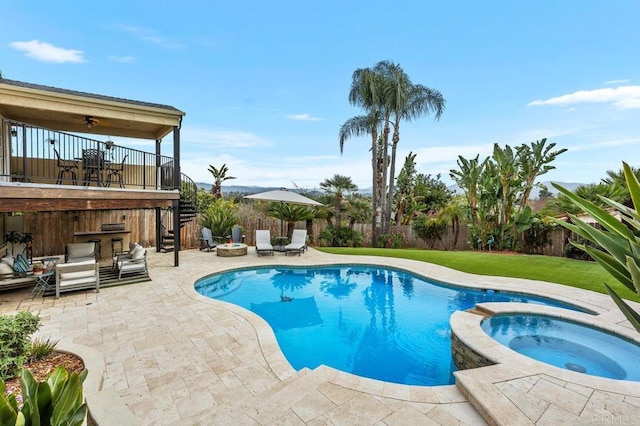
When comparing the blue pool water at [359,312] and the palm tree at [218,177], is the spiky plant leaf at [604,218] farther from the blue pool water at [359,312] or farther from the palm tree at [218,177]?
the palm tree at [218,177]

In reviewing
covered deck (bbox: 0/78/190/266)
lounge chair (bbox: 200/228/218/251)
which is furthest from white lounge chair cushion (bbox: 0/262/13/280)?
lounge chair (bbox: 200/228/218/251)

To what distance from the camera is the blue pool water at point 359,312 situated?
18.6ft

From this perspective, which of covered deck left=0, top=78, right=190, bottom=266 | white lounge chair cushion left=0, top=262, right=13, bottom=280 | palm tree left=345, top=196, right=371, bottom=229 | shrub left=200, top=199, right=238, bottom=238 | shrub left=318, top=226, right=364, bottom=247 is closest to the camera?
covered deck left=0, top=78, right=190, bottom=266

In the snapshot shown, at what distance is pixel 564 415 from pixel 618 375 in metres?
2.85

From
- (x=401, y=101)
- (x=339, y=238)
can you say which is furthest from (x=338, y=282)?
(x=401, y=101)

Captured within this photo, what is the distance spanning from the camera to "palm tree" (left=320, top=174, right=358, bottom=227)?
741 inches

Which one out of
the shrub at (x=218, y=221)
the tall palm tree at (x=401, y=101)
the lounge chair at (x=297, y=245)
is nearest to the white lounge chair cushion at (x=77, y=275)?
the lounge chair at (x=297, y=245)

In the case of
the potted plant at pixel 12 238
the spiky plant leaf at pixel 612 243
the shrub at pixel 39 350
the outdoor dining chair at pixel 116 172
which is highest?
the outdoor dining chair at pixel 116 172

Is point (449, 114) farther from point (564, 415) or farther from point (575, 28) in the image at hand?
point (564, 415)

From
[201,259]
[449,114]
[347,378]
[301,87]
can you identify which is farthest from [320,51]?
A: [347,378]

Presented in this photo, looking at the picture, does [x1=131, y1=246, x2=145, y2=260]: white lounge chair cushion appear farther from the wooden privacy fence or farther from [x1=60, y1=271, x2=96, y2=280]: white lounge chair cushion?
the wooden privacy fence

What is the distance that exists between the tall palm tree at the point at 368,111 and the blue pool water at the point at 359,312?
326 inches

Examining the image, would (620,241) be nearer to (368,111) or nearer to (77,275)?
(77,275)

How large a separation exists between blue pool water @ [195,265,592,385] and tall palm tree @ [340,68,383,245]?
27.1ft
